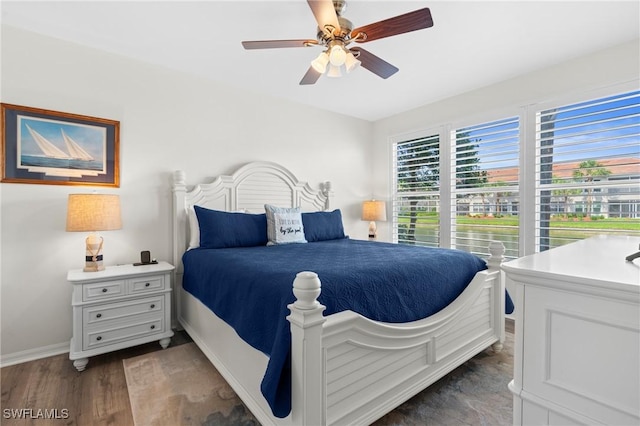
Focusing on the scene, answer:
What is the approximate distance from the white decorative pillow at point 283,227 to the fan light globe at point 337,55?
1.53 metres

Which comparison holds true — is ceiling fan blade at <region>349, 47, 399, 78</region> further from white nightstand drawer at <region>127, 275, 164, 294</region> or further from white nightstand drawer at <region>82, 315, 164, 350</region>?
white nightstand drawer at <region>82, 315, 164, 350</region>

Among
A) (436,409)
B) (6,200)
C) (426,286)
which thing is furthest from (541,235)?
(6,200)

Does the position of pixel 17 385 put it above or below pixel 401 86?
below

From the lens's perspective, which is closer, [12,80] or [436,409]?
[436,409]

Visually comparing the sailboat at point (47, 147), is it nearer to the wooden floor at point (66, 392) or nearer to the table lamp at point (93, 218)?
the table lamp at point (93, 218)

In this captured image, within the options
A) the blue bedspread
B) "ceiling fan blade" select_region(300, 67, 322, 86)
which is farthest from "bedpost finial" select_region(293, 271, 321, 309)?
"ceiling fan blade" select_region(300, 67, 322, 86)

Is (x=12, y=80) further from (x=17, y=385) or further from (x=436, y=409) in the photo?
(x=436, y=409)

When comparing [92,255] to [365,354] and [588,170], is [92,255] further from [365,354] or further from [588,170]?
[588,170]

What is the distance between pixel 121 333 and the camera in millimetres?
2225

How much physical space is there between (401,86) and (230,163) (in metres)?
2.03

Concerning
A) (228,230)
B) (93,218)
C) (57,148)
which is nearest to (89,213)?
(93,218)

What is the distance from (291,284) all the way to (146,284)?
1.51m

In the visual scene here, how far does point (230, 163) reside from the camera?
331 centimetres

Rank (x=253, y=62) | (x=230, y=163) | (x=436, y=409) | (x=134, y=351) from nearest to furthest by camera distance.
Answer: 1. (x=436, y=409)
2. (x=134, y=351)
3. (x=253, y=62)
4. (x=230, y=163)
